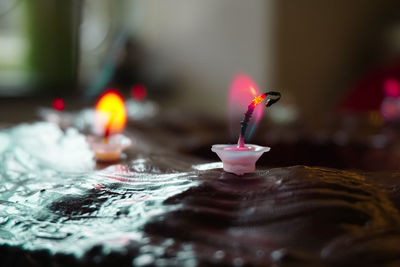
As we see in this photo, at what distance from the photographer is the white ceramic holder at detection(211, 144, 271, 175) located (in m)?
0.82

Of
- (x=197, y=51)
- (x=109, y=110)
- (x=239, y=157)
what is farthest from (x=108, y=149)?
(x=197, y=51)

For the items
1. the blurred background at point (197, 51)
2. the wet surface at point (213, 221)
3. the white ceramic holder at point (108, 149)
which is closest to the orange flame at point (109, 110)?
the white ceramic holder at point (108, 149)

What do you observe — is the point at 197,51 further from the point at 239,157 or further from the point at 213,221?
the point at 213,221

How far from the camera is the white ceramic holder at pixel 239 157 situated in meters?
0.82

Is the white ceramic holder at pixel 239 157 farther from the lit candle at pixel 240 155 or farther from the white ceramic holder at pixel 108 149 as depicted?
the white ceramic holder at pixel 108 149

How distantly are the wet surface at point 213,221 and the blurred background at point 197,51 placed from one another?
2526mm

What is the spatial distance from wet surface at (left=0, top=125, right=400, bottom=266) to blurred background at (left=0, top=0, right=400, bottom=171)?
8.29ft

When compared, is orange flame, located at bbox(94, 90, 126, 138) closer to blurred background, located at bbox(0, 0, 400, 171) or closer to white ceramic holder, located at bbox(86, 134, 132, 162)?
white ceramic holder, located at bbox(86, 134, 132, 162)

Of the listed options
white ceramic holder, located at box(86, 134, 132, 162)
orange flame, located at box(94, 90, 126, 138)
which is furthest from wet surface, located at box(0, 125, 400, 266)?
orange flame, located at box(94, 90, 126, 138)

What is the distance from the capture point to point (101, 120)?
146 cm

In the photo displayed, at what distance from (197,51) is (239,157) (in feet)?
12.2

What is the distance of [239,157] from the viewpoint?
82cm

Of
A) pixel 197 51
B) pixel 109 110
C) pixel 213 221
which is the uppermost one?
pixel 197 51

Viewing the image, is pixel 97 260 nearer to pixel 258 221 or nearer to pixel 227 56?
pixel 258 221
